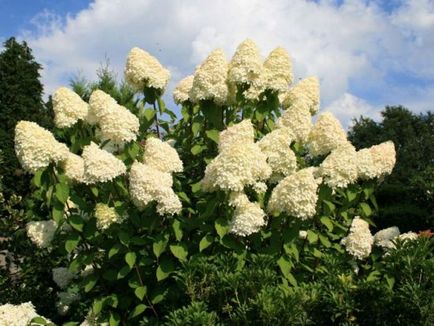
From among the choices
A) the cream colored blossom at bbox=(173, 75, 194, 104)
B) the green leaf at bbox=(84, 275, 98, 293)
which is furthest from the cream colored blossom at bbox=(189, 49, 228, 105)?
the green leaf at bbox=(84, 275, 98, 293)

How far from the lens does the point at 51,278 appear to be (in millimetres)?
5977

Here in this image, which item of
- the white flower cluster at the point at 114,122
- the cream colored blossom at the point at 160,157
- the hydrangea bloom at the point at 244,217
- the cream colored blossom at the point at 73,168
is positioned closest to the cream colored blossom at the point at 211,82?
the white flower cluster at the point at 114,122

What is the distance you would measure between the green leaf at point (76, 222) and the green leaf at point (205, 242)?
96 centimetres

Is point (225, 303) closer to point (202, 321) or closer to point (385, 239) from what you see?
point (202, 321)

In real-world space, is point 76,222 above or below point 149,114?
below

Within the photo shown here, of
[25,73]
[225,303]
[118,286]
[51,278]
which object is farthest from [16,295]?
[25,73]

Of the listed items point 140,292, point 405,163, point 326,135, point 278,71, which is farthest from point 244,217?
point 405,163

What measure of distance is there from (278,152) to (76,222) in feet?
5.46

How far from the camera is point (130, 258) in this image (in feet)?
13.9

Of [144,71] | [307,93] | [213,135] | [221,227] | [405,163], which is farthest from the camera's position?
[405,163]

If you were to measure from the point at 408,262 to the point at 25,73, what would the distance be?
14694 mm

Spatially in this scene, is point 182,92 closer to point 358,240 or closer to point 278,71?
point 278,71

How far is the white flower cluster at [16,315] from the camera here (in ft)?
14.5

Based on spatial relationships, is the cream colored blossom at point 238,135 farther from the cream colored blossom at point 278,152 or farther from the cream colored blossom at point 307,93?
the cream colored blossom at point 307,93
